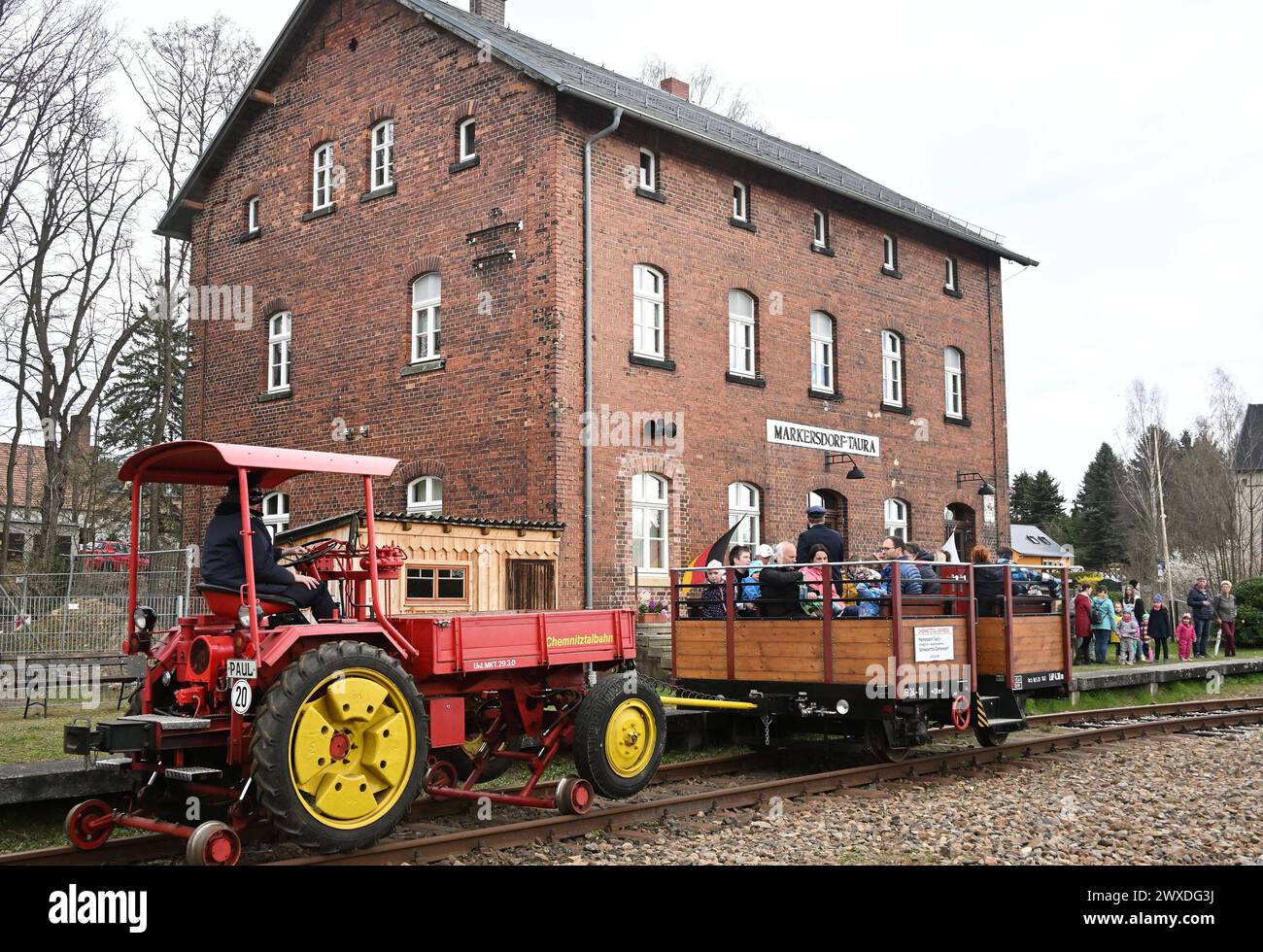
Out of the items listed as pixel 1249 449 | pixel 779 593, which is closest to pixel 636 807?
pixel 779 593

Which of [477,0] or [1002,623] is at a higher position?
[477,0]

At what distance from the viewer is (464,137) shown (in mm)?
19047

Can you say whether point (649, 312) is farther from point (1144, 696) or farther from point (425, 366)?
point (1144, 696)

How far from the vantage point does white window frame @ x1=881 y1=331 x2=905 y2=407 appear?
23.9m

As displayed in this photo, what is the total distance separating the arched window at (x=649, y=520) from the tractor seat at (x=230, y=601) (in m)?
11.4

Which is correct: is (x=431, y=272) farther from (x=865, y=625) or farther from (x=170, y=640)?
(x=170, y=640)

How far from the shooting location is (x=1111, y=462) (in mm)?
70000

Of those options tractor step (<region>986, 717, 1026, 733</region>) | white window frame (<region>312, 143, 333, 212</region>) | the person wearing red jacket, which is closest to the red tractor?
tractor step (<region>986, 717, 1026, 733</region>)

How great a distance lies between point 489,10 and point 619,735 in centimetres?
1873

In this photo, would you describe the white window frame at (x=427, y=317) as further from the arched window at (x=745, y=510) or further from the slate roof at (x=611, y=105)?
the arched window at (x=745, y=510)

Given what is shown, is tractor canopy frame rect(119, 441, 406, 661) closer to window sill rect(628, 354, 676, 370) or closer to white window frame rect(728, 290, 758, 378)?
window sill rect(628, 354, 676, 370)

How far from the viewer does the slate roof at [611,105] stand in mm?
18172

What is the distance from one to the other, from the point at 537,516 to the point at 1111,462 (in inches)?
2389

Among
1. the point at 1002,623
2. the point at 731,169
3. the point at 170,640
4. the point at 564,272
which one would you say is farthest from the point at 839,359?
the point at 170,640
